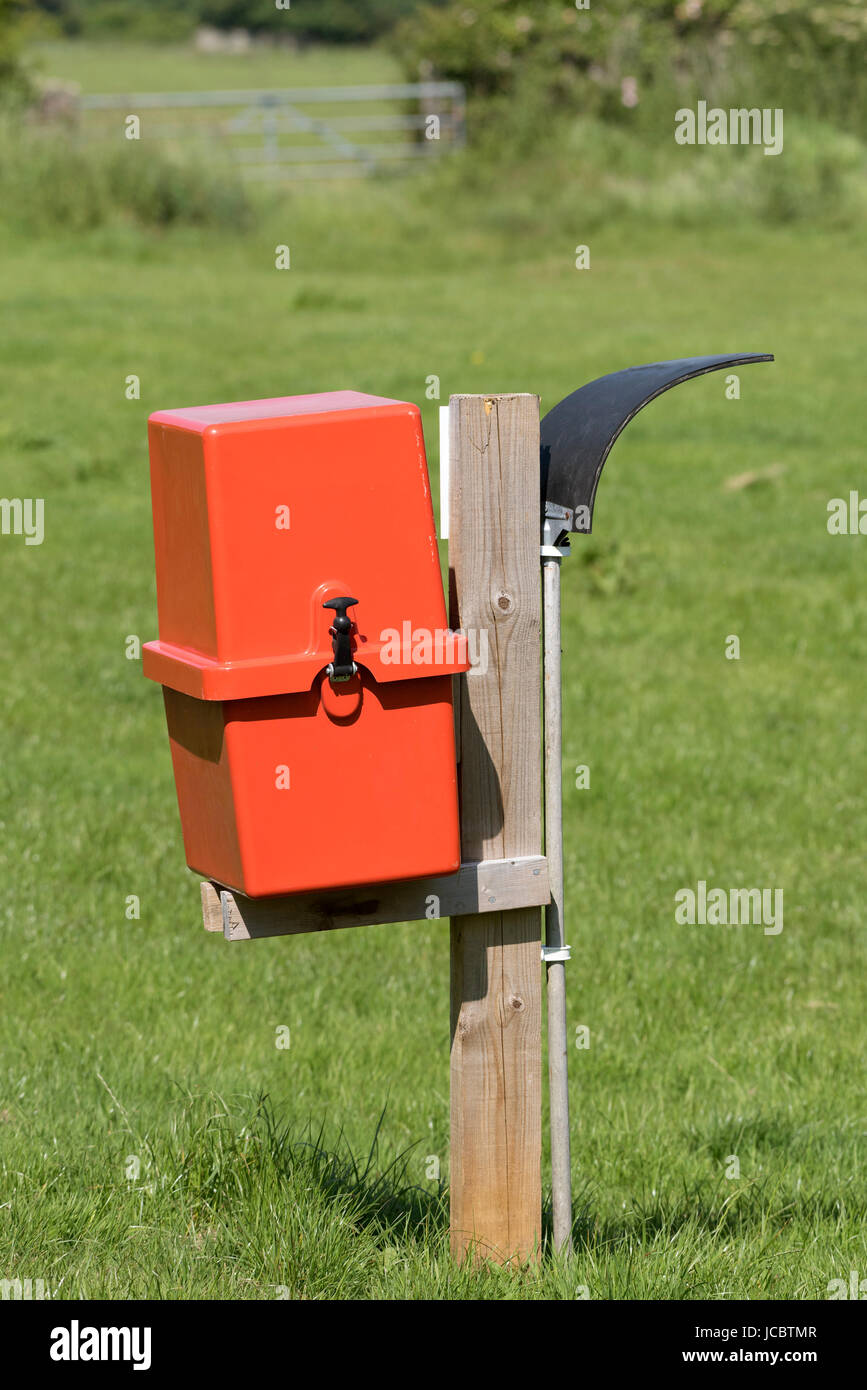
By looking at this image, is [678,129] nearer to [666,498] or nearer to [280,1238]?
[666,498]

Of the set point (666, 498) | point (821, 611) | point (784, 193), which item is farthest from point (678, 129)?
point (821, 611)

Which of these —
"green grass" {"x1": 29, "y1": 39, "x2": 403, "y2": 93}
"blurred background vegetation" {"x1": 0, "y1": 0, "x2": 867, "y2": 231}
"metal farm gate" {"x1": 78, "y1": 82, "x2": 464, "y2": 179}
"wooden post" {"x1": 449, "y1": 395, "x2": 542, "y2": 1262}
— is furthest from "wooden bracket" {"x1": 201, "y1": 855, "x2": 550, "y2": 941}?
"green grass" {"x1": 29, "y1": 39, "x2": 403, "y2": 93}

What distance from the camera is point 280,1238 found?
3.51 meters

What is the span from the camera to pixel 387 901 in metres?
3.33

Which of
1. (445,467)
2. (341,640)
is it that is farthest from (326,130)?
(341,640)

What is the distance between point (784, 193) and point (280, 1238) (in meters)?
23.5

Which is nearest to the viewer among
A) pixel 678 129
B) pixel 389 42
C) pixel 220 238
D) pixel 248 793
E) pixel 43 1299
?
pixel 248 793

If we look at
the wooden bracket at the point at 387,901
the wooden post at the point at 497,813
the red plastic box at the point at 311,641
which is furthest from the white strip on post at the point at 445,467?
the wooden bracket at the point at 387,901

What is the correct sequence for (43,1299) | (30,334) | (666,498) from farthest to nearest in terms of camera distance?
(30,334), (666,498), (43,1299)

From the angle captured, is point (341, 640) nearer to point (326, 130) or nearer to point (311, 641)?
point (311, 641)

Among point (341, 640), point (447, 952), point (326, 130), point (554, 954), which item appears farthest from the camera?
point (326, 130)

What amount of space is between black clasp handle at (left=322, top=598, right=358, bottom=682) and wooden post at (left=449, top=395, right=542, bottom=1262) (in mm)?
376

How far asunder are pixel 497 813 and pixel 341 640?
1.92ft

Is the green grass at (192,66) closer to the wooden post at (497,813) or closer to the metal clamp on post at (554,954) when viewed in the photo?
the wooden post at (497,813)
